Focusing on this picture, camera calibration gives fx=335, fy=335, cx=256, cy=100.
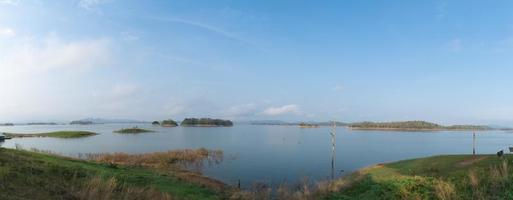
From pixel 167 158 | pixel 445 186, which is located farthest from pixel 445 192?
pixel 167 158

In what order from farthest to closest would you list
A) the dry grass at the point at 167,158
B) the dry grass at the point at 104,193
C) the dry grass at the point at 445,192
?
1. the dry grass at the point at 167,158
2. the dry grass at the point at 445,192
3. the dry grass at the point at 104,193

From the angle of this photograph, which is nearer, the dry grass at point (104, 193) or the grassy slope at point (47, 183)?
the grassy slope at point (47, 183)

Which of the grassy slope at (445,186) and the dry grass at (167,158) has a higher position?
the grassy slope at (445,186)

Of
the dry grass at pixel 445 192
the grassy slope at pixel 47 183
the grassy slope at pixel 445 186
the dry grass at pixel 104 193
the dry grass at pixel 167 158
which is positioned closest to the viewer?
the grassy slope at pixel 47 183

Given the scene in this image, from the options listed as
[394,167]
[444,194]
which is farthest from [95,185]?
[394,167]

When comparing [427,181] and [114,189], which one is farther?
[427,181]

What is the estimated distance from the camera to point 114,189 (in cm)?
1692

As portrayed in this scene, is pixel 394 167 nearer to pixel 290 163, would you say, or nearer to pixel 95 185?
pixel 290 163

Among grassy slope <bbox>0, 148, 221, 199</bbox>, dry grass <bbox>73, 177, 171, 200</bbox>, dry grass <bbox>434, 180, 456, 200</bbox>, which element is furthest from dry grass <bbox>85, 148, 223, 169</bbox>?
dry grass <bbox>434, 180, 456, 200</bbox>

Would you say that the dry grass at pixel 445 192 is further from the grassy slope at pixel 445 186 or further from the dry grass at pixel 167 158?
the dry grass at pixel 167 158

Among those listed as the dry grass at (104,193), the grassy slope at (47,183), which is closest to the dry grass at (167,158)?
the grassy slope at (47,183)

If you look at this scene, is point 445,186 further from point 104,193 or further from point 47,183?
point 47,183

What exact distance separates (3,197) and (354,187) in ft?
67.7

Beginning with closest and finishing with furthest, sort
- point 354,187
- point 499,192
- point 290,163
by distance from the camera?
1. point 499,192
2. point 354,187
3. point 290,163
